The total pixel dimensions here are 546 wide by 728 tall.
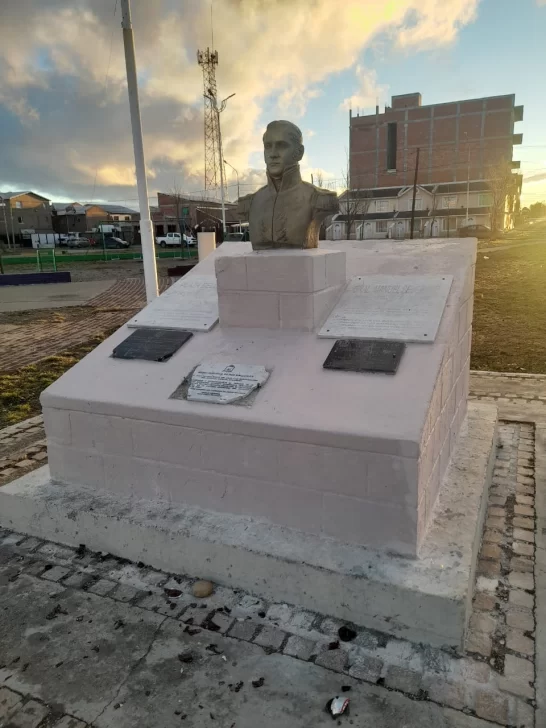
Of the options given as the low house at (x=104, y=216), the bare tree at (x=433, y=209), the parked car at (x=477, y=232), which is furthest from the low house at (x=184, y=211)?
the parked car at (x=477, y=232)

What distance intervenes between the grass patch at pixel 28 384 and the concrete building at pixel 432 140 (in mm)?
49709

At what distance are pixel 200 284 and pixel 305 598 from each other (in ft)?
9.60

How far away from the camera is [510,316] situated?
1192cm

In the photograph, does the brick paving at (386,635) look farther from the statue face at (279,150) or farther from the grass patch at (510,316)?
the grass patch at (510,316)

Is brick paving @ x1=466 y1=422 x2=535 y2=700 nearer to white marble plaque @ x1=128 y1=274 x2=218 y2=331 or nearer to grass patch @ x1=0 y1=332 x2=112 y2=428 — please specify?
white marble plaque @ x1=128 y1=274 x2=218 y2=331

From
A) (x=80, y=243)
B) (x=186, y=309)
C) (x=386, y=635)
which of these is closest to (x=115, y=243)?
(x=80, y=243)

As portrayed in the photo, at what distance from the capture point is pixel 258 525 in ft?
10.3

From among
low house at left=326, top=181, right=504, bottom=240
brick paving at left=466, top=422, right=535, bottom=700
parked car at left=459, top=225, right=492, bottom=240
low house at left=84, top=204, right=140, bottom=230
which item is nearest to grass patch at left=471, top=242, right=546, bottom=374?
brick paving at left=466, top=422, right=535, bottom=700

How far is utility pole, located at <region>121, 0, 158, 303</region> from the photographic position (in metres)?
8.02

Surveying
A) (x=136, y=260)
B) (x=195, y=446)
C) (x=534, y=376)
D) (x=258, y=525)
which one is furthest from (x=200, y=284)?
(x=136, y=260)

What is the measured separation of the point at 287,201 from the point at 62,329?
31.8 ft

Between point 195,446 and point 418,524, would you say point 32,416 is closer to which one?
point 195,446

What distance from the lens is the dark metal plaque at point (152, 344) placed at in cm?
391

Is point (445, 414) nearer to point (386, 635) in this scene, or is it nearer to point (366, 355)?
point (366, 355)
